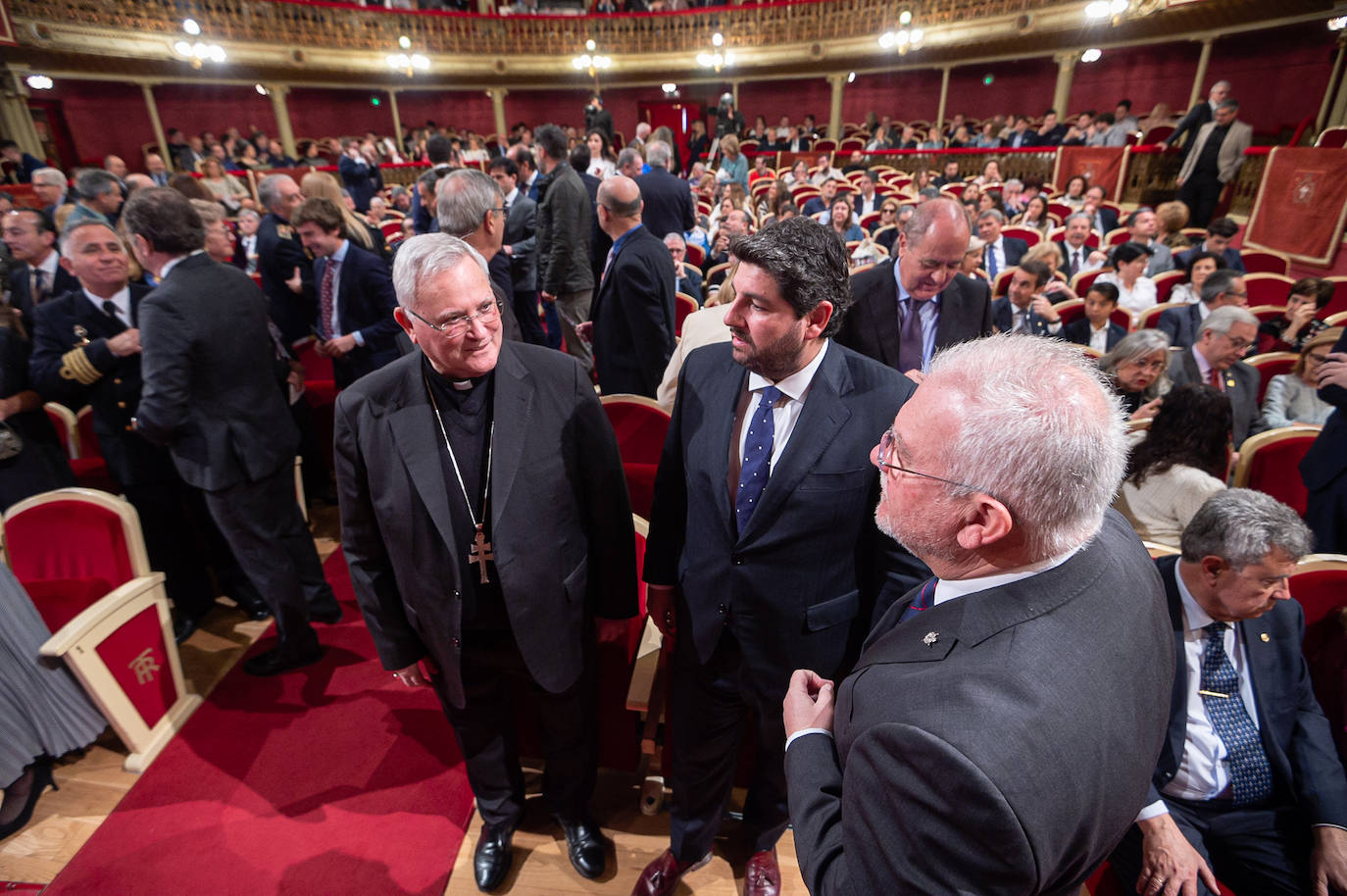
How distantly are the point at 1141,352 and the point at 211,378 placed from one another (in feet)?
12.7

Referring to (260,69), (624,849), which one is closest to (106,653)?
(624,849)

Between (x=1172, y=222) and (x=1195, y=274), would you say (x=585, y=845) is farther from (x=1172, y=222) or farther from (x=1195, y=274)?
(x=1172, y=222)

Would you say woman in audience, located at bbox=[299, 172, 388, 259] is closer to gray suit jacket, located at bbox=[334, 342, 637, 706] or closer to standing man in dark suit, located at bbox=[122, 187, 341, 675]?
standing man in dark suit, located at bbox=[122, 187, 341, 675]

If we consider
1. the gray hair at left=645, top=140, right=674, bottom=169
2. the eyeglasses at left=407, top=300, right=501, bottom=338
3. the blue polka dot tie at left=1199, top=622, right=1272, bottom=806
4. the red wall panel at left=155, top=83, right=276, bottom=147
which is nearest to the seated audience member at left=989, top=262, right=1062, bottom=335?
the blue polka dot tie at left=1199, top=622, right=1272, bottom=806

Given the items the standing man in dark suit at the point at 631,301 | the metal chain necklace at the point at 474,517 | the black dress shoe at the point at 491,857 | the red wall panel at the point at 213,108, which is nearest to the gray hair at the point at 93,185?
the standing man in dark suit at the point at 631,301

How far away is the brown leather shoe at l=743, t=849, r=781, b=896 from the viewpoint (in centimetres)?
188

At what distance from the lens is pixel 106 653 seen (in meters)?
2.16

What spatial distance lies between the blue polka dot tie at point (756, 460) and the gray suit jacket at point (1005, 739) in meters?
0.54

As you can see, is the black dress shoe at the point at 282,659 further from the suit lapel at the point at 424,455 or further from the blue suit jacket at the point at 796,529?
the blue suit jacket at the point at 796,529

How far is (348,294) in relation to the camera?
3.05 metres

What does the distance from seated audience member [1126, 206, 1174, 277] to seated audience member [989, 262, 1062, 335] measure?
210cm

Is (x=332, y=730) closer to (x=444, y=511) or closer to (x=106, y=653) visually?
(x=106, y=653)

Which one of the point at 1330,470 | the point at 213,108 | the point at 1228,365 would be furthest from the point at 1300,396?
the point at 213,108

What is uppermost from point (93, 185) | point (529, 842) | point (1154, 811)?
point (93, 185)
